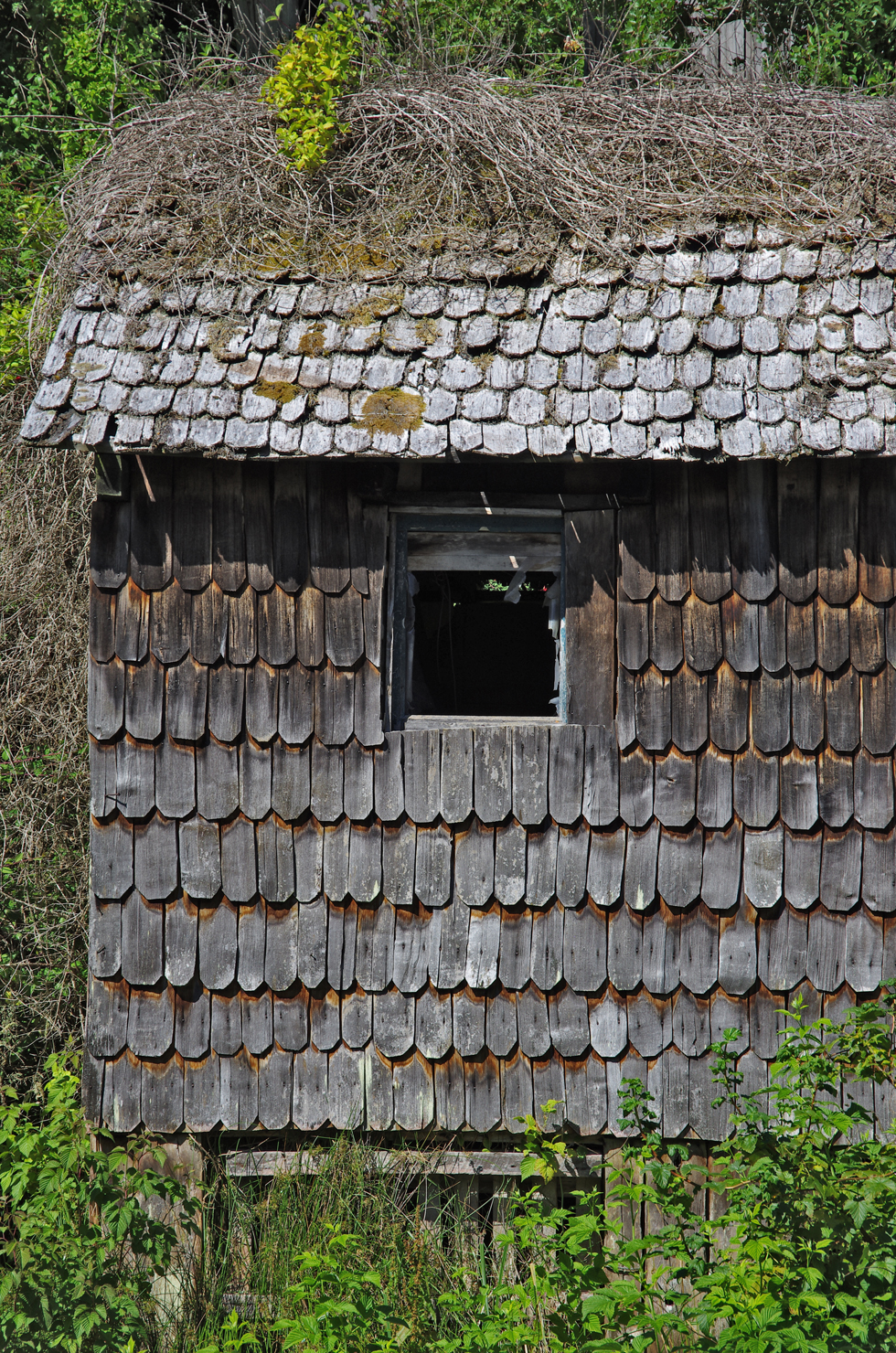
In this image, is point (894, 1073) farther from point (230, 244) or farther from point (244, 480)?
point (230, 244)

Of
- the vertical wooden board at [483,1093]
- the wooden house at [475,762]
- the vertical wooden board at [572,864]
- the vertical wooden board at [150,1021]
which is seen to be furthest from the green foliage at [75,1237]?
the vertical wooden board at [572,864]

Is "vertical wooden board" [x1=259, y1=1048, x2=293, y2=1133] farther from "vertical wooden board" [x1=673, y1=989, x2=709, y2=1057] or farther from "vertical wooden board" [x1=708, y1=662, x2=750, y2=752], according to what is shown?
"vertical wooden board" [x1=708, y1=662, x2=750, y2=752]

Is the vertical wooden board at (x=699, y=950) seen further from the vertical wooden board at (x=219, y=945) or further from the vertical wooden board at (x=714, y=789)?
the vertical wooden board at (x=219, y=945)

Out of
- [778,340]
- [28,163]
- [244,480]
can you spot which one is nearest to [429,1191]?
[244,480]

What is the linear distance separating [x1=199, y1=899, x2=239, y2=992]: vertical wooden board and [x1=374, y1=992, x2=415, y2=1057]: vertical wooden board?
626 mm

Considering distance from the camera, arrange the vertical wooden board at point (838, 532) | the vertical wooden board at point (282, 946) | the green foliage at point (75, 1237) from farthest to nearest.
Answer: the vertical wooden board at point (282, 946)
the vertical wooden board at point (838, 532)
the green foliage at point (75, 1237)

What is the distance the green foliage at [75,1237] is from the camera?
2.96 m

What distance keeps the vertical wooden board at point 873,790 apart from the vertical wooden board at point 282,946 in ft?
7.64

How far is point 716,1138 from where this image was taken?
3.81m

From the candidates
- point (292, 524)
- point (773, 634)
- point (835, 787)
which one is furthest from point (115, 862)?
point (835, 787)

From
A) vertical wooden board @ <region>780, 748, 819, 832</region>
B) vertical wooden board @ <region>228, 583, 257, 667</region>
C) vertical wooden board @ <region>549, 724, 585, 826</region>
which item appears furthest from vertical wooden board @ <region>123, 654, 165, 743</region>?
vertical wooden board @ <region>780, 748, 819, 832</region>

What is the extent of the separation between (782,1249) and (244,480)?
3.31 metres

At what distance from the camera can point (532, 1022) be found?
3852mm

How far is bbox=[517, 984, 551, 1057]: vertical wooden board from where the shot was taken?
12.6ft
